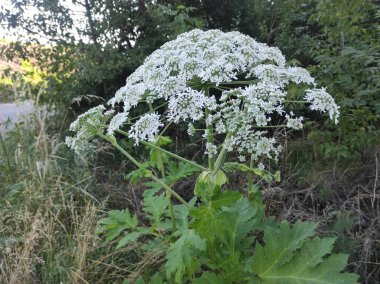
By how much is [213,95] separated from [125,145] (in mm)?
3155

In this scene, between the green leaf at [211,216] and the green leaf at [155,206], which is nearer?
the green leaf at [211,216]

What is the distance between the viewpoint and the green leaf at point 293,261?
6.77 ft

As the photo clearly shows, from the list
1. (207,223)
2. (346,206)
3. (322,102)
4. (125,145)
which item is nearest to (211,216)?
(207,223)

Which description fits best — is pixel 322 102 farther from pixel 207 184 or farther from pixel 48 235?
pixel 48 235

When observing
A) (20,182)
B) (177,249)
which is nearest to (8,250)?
(20,182)

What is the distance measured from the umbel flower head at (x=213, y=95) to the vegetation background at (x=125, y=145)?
1.26 m

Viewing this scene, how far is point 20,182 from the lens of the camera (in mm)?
3959

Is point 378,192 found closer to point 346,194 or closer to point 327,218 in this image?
point 346,194

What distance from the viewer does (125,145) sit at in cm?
497

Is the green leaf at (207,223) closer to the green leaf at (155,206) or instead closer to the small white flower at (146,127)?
the small white flower at (146,127)

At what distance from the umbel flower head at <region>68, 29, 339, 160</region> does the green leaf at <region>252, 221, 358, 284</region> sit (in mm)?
473

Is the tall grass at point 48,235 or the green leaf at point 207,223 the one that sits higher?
the green leaf at point 207,223

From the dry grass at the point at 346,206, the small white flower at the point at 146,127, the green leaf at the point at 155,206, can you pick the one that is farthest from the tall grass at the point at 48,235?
the dry grass at the point at 346,206

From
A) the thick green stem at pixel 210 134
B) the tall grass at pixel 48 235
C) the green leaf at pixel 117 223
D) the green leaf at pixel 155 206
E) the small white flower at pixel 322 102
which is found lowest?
the tall grass at pixel 48 235
